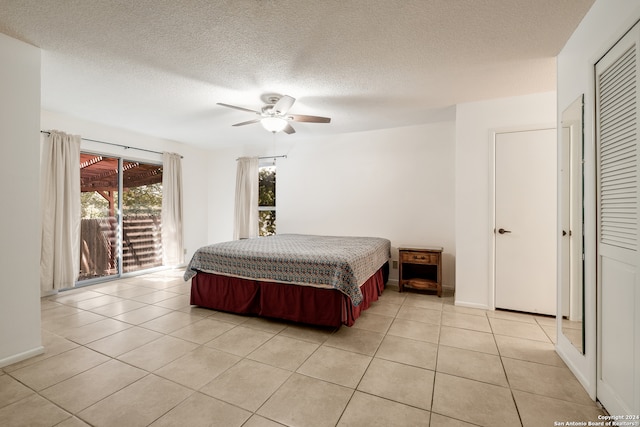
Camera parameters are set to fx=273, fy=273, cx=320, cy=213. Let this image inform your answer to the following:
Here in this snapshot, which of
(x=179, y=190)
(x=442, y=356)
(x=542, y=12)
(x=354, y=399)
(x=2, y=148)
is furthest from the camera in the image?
(x=179, y=190)

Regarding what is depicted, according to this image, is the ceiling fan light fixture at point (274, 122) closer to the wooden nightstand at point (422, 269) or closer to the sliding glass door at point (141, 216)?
the wooden nightstand at point (422, 269)

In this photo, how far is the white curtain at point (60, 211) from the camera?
3.57 metres

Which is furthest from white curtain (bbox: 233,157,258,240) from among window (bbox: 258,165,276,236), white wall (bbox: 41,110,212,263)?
white wall (bbox: 41,110,212,263)

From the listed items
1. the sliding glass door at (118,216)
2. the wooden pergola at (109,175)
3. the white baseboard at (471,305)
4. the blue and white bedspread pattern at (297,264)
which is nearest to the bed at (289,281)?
the blue and white bedspread pattern at (297,264)

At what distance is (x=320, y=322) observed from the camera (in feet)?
8.59

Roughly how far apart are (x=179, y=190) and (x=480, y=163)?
506 cm

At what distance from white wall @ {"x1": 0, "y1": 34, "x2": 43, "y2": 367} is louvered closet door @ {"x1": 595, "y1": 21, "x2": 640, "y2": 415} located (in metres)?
3.83

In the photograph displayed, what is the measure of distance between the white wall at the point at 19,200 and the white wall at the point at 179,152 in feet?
6.60

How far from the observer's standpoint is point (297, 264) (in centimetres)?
271

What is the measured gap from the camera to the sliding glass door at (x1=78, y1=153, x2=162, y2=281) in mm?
4289

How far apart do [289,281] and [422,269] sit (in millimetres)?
2314

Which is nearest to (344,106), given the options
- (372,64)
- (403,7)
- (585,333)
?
(372,64)

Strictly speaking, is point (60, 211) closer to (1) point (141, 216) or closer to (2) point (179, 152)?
(1) point (141, 216)

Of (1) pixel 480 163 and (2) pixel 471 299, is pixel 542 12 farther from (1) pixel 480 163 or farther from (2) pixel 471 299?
(2) pixel 471 299
